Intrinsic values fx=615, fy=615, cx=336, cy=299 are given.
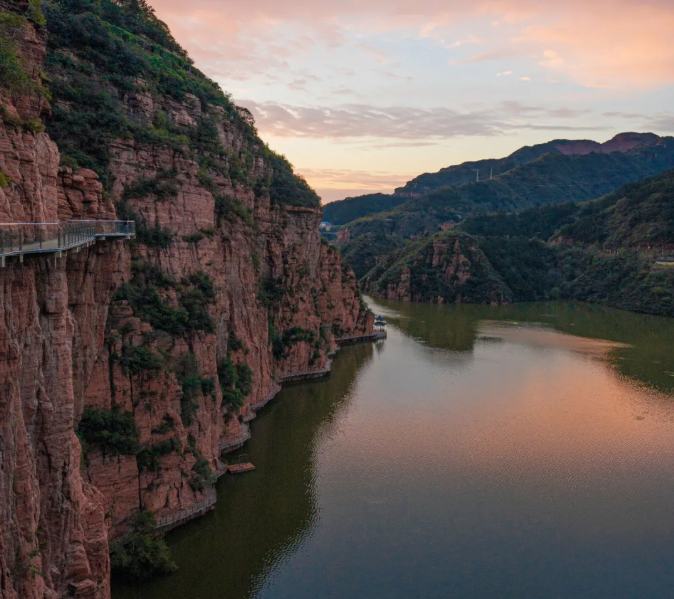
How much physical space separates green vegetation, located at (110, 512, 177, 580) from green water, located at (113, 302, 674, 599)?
23.2 inches

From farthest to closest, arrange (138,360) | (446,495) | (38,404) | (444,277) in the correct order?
(444,277) < (446,495) < (138,360) < (38,404)

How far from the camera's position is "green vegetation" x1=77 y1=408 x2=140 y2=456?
2348cm

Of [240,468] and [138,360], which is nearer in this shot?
[138,360]

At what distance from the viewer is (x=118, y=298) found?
26.0 metres

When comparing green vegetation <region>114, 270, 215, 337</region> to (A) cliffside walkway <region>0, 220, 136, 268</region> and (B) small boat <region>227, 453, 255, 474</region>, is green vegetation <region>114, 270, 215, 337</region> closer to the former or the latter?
(A) cliffside walkway <region>0, 220, 136, 268</region>

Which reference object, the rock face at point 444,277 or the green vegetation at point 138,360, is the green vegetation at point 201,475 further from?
the rock face at point 444,277

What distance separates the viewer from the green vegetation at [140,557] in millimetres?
23078

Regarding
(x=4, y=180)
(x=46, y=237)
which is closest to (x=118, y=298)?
(x=46, y=237)

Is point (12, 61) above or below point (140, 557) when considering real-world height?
above

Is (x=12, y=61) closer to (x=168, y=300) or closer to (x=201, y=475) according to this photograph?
(x=168, y=300)

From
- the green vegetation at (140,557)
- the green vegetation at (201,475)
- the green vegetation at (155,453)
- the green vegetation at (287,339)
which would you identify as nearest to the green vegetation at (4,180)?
the green vegetation at (155,453)

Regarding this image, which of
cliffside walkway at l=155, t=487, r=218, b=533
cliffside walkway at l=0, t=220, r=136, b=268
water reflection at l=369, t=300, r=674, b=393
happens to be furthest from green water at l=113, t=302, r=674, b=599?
cliffside walkway at l=0, t=220, r=136, b=268

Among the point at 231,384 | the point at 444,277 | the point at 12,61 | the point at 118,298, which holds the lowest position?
the point at 231,384

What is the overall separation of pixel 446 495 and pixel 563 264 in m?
128
